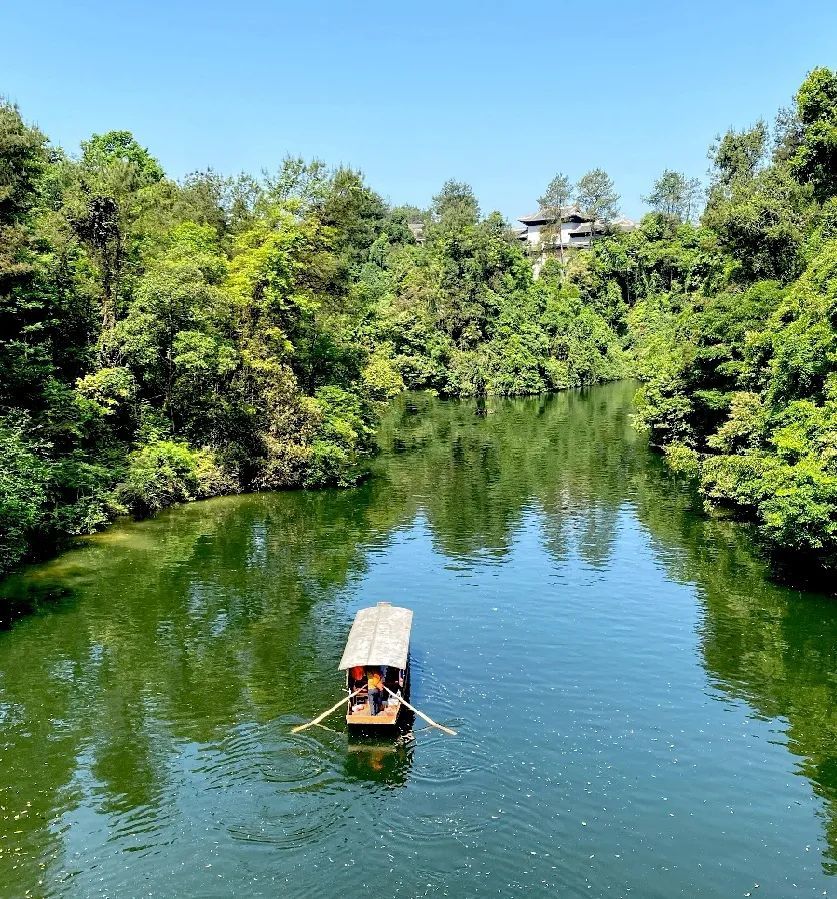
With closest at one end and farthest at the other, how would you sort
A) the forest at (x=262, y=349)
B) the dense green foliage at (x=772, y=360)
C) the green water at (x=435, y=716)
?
the green water at (x=435, y=716) → the dense green foliage at (x=772, y=360) → the forest at (x=262, y=349)

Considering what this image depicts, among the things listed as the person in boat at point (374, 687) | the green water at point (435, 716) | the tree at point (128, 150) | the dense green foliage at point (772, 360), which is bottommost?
the green water at point (435, 716)

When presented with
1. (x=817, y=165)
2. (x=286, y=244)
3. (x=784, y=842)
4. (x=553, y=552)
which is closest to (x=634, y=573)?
(x=553, y=552)

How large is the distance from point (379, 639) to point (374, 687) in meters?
1.54

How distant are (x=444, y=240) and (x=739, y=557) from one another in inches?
3076

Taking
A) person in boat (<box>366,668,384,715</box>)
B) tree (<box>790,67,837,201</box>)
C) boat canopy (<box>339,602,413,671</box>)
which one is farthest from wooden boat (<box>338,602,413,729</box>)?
tree (<box>790,67,837,201</box>)

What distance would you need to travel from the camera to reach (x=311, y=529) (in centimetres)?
4125

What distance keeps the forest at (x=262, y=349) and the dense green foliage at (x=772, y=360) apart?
0.12 meters

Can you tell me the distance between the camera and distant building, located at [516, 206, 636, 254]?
136125 millimetres

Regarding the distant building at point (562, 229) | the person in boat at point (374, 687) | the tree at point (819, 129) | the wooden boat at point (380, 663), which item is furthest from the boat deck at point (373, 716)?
the distant building at point (562, 229)

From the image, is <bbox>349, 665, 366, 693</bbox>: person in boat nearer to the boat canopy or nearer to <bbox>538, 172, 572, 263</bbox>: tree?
the boat canopy

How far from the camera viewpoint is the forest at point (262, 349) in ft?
108

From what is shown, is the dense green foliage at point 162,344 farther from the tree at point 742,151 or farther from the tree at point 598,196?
the tree at point 598,196

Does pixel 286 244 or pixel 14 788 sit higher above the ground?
pixel 286 244

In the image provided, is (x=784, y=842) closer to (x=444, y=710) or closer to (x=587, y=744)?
(x=587, y=744)
